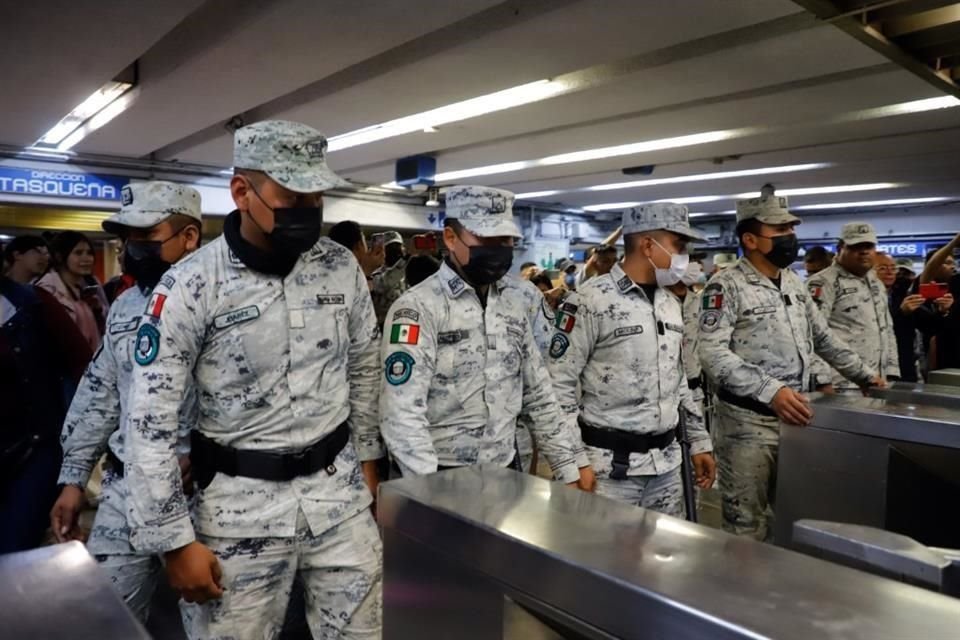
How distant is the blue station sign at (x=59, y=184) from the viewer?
7219 millimetres

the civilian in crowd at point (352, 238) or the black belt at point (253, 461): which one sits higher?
the civilian in crowd at point (352, 238)

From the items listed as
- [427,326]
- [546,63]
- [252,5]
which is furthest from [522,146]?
[427,326]

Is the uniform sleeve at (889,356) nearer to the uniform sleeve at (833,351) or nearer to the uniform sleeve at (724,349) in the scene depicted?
the uniform sleeve at (833,351)

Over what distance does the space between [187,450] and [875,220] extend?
40.0 feet

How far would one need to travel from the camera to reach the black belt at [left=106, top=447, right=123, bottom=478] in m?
2.03

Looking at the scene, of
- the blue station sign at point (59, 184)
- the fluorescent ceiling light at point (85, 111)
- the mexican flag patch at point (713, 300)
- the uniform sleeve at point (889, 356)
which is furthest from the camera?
the blue station sign at point (59, 184)

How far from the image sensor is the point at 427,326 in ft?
6.64

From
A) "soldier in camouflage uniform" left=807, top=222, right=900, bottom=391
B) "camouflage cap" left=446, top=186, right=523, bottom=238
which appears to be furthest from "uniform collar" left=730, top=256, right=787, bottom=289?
"camouflage cap" left=446, top=186, right=523, bottom=238

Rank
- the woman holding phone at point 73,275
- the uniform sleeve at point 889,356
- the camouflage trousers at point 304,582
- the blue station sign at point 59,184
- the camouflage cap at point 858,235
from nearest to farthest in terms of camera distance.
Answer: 1. the camouflage trousers at point 304,582
2. the woman holding phone at point 73,275
3. the camouflage cap at point 858,235
4. the uniform sleeve at point 889,356
5. the blue station sign at point 59,184

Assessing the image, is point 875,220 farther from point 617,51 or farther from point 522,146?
point 617,51

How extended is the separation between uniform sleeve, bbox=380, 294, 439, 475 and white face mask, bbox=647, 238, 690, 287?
1.03 metres

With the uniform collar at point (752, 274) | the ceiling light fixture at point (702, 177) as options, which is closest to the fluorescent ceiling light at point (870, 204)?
the ceiling light fixture at point (702, 177)

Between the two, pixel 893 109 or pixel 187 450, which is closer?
pixel 187 450

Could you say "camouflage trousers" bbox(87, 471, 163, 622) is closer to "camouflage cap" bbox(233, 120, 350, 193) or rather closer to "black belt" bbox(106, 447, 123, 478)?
"black belt" bbox(106, 447, 123, 478)
